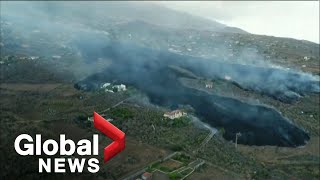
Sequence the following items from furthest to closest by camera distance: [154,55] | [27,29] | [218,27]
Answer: [218,27] < [27,29] < [154,55]

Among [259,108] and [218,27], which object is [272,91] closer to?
[259,108]

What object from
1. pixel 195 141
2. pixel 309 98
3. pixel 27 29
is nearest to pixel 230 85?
pixel 309 98

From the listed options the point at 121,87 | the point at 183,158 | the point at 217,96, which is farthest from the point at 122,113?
the point at 217,96

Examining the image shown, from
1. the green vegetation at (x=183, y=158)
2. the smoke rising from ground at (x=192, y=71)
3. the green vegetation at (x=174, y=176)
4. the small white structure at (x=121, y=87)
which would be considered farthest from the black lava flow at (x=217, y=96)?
the green vegetation at (x=174, y=176)

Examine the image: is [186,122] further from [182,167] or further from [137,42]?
[137,42]

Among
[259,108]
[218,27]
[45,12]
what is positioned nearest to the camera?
[259,108]

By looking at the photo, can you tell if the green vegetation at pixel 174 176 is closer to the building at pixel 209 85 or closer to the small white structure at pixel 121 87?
the small white structure at pixel 121 87

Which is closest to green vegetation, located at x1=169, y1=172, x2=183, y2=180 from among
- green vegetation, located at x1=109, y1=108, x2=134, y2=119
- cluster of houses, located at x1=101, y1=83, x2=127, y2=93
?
green vegetation, located at x1=109, y1=108, x2=134, y2=119

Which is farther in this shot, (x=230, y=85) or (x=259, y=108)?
(x=230, y=85)

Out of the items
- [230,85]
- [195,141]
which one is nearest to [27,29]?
[230,85]
